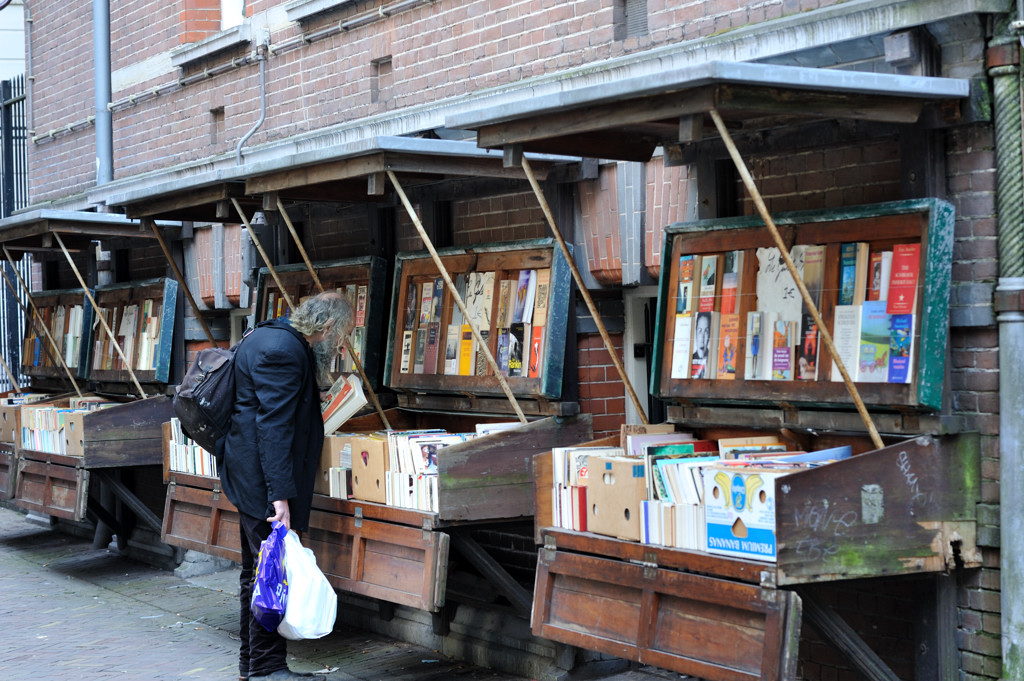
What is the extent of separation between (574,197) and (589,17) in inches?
38.7

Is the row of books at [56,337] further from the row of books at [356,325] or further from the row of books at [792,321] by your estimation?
the row of books at [792,321]

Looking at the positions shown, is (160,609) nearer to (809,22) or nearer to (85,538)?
(85,538)

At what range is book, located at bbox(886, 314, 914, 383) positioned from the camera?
16.1 feet

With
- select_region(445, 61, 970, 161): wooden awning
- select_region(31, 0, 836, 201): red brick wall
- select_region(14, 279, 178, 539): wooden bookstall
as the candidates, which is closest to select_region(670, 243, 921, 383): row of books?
select_region(445, 61, 970, 161): wooden awning

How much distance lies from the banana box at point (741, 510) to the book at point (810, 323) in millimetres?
652

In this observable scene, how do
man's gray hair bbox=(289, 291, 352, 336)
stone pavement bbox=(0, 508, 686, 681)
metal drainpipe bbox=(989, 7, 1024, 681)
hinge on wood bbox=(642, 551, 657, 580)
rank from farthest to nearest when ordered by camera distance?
1. stone pavement bbox=(0, 508, 686, 681)
2. man's gray hair bbox=(289, 291, 352, 336)
3. hinge on wood bbox=(642, 551, 657, 580)
4. metal drainpipe bbox=(989, 7, 1024, 681)

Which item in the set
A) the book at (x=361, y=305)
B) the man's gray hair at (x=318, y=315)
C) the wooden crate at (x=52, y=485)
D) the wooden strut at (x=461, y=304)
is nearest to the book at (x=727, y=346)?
the wooden strut at (x=461, y=304)

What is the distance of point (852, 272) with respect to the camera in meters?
5.15

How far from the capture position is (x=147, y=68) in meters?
11.8

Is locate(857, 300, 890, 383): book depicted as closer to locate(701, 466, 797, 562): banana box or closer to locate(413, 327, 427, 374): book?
locate(701, 466, 797, 562): banana box

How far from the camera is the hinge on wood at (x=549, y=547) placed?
18.3ft

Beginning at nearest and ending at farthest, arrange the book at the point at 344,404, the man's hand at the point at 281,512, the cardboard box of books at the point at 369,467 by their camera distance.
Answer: the man's hand at the point at 281,512 < the cardboard box of books at the point at 369,467 < the book at the point at 344,404

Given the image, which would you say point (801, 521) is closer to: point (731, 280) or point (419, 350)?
point (731, 280)

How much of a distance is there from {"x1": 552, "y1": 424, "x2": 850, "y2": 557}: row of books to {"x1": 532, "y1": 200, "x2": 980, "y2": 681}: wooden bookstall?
0.08 metres
